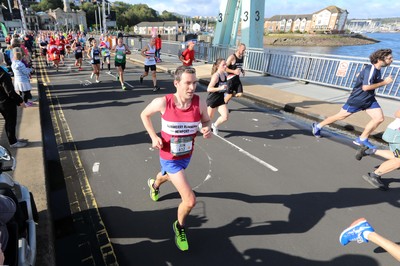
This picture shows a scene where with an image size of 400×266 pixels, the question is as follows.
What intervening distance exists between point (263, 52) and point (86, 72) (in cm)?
1069

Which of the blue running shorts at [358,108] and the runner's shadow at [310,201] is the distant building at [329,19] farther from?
the runner's shadow at [310,201]

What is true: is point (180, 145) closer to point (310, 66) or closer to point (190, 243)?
Result: point (190, 243)

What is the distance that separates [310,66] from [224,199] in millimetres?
9824

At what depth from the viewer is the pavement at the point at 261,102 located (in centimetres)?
313

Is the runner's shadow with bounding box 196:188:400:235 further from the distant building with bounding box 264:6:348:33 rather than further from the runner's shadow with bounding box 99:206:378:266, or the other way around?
the distant building with bounding box 264:6:348:33

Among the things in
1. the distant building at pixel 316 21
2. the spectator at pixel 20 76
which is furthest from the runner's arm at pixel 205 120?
the distant building at pixel 316 21

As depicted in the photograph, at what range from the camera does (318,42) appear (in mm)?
85125

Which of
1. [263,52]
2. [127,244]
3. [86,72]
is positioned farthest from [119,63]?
[127,244]

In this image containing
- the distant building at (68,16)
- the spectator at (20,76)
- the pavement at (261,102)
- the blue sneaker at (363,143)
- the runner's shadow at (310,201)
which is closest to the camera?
the pavement at (261,102)

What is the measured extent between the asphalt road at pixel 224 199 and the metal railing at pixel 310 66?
5126 millimetres

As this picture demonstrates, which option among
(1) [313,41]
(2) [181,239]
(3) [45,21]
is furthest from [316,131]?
(3) [45,21]

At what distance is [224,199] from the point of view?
12.5 feet

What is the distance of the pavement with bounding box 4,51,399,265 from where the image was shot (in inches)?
123

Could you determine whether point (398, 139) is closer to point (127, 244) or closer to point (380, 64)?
point (380, 64)
